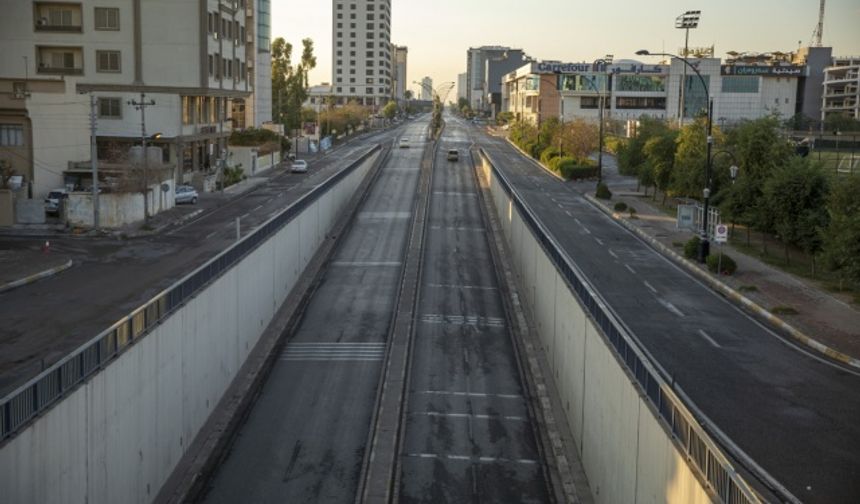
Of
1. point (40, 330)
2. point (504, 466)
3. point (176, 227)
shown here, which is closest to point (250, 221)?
point (176, 227)

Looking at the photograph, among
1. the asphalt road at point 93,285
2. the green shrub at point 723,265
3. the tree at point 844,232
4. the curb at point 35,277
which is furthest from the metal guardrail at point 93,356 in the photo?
the green shrub at point 723,265

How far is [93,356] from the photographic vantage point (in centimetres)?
1431

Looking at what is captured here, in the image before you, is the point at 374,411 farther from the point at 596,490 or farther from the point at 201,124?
the point at 201,124

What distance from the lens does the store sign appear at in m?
137

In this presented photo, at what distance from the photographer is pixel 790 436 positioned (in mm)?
18969

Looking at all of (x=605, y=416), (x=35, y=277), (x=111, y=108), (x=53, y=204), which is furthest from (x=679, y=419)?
(x=111, y=108)

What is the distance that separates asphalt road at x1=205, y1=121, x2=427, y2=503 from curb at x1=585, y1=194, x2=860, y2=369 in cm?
1287

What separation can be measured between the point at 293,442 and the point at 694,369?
10926mm

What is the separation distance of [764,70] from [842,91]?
11713 mm

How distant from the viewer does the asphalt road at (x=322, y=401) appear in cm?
1816

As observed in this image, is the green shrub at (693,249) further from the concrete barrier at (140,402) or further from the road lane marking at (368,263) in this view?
the concrete barrier at (140,402)

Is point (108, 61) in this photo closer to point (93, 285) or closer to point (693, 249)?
point (93, 285)

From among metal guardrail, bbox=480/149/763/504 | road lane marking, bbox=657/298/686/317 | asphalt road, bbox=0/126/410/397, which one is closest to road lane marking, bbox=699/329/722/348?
road lane marking, bbox=657/298/686/317

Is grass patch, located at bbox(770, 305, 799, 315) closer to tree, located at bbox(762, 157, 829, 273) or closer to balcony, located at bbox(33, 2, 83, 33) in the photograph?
tree, located at bbox(762, 157, 829, 273)
